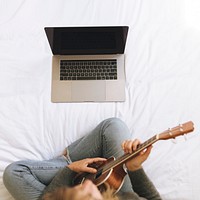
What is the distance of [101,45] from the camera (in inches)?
49.1

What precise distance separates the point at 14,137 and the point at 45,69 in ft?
0.99

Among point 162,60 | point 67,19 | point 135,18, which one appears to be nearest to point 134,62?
point 162,60

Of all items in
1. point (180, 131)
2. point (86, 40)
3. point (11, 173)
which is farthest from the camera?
point (86, 40)

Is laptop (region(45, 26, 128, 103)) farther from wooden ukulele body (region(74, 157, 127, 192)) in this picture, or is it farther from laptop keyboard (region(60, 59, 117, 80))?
wooden ukulele body (region(74, 157, 127, 192))

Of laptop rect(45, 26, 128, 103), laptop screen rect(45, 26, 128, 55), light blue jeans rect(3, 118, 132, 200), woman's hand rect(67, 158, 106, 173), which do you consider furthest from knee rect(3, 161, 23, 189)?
laptop screen rect(45, 26, 128, 55)

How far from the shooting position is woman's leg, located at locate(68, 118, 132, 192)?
3.64 ft

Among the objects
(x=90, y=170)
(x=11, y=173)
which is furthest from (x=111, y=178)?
(x=11, y=173)

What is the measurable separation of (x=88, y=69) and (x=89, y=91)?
0.09 metres

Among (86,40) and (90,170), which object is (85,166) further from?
(86,40)

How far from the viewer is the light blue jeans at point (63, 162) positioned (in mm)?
1052

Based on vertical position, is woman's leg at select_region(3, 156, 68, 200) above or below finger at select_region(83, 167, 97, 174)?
below

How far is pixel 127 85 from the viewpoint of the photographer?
50.0 inches

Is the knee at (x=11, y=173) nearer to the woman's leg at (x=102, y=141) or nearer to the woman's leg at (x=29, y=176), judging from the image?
the woman's leg at (x=29, y=176)

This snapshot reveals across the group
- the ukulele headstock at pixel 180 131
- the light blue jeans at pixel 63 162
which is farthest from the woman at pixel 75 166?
the ukulele headstock at pixel 180 131
